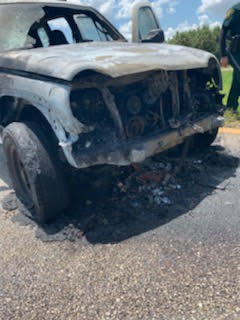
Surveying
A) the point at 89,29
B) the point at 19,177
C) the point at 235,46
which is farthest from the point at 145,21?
the point at 19,177

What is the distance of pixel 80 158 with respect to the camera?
8.56 ft

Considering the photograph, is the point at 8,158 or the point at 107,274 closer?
the point at 107,274

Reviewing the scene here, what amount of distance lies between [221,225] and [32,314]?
1.56 m

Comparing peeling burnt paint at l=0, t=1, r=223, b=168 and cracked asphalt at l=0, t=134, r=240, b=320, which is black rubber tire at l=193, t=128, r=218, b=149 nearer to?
peeling burnt paint at l=0, t=1, r=223, b=168

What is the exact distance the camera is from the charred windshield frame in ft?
11.9

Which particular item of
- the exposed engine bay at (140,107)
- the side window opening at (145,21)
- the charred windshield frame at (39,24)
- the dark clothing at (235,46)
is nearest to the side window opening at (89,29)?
the charred windshield frame at (39,24)

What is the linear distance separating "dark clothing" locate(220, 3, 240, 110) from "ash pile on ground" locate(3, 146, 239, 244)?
2.11 m

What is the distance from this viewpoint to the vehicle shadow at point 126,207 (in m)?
2.77

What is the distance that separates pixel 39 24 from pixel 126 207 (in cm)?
243

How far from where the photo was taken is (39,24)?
3996mm

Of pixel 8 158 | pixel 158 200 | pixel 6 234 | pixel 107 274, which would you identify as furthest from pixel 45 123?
pixel 107 274

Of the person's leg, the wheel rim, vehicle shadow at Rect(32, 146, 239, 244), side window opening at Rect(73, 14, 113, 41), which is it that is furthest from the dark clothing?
the wheel rim

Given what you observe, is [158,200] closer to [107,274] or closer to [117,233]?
[117,233]

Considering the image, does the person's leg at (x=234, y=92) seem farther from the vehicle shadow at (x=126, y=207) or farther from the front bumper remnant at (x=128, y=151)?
the front bumper remnant at (x=128, y=151)
